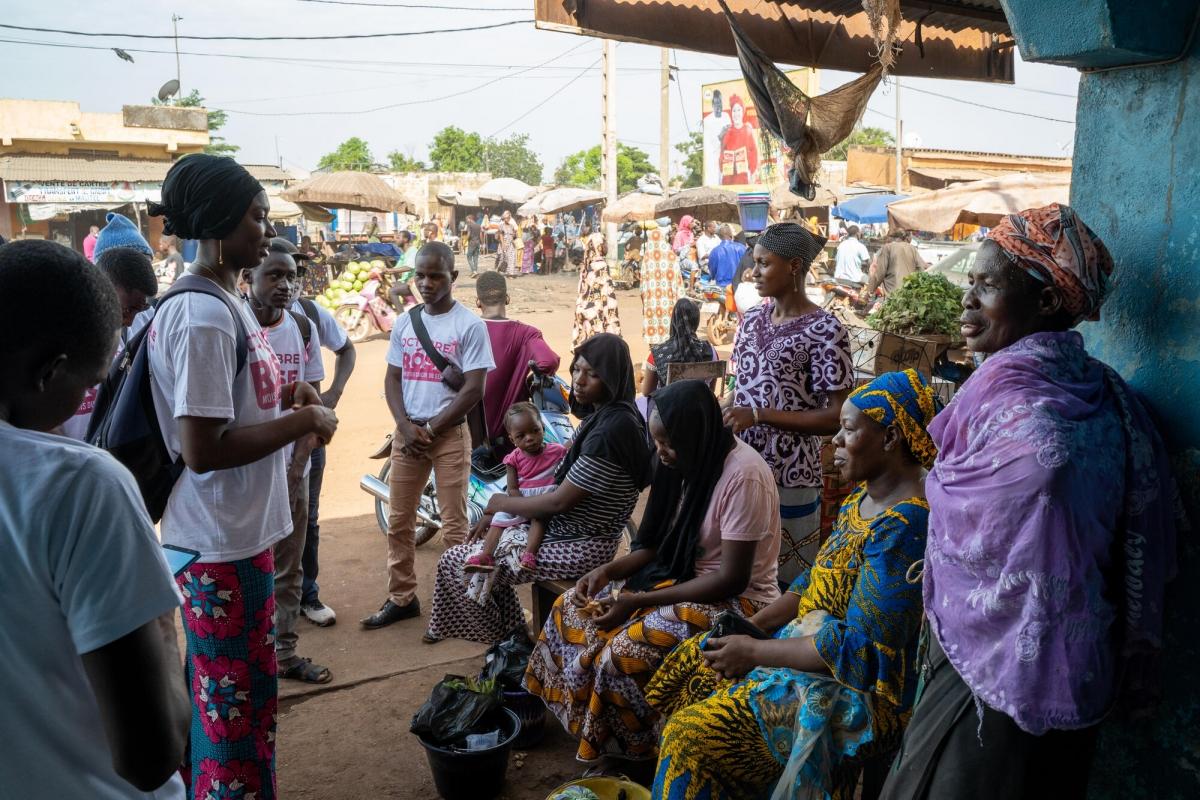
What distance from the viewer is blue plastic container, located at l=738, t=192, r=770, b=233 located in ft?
75.6

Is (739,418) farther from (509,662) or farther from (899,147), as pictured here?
(899,147)

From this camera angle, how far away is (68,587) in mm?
1282

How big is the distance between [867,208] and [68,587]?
983 inches

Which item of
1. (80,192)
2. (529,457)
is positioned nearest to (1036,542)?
(529,457)

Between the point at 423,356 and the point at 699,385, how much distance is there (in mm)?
2163

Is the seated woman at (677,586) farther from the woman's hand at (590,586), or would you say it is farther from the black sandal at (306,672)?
the black sandal at (306,672)

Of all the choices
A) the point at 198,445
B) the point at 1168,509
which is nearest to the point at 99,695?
the point at 198,445

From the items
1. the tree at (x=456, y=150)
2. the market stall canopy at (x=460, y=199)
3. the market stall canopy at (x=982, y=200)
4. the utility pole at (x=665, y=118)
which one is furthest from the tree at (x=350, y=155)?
the market stall canopy at (x=982, y=200)

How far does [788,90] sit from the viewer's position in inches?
187

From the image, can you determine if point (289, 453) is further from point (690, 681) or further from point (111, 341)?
point (111, 341)

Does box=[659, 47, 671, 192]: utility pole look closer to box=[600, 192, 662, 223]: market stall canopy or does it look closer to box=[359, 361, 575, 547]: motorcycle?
box=[600, 192, 662, 223]: market stall canopy

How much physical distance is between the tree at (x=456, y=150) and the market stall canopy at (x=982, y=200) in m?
43.3

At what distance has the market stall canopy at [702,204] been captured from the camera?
77.9 feet

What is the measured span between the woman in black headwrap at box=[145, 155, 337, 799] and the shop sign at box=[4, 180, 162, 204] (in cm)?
2573
